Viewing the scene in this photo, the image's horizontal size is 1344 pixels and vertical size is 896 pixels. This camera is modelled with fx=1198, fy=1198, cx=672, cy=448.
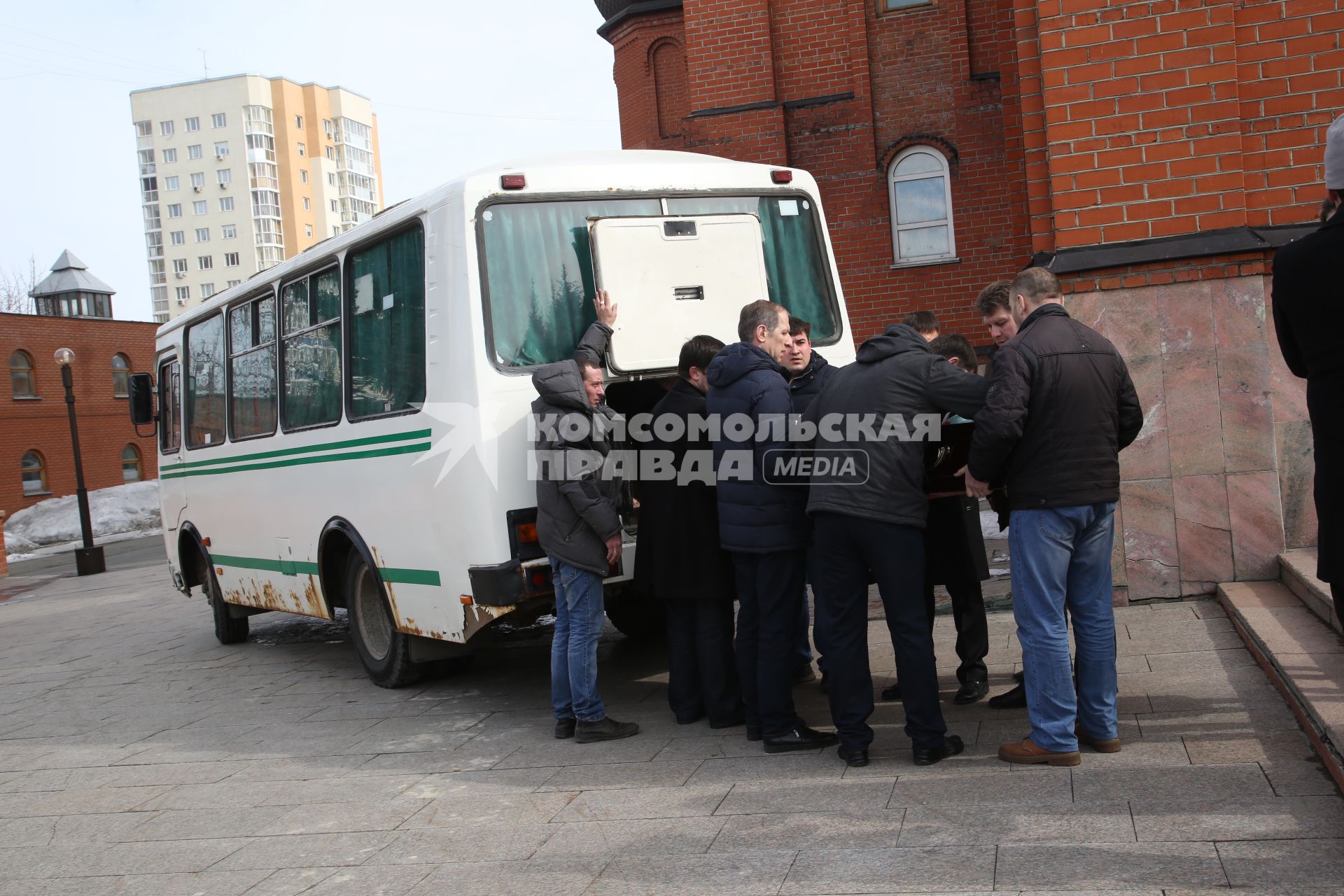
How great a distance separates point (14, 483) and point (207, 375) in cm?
3752

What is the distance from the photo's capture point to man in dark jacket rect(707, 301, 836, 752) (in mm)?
5395

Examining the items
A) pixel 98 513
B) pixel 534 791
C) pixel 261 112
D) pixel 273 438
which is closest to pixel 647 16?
pixel 273 438

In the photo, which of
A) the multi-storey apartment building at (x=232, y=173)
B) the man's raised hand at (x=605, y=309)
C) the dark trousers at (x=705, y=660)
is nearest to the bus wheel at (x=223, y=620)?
the man's raised hand at (x=605, y=309)

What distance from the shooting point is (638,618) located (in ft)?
29.1

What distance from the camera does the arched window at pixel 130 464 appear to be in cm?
4653

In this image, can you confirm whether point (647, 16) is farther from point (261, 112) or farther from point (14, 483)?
point (261, 112)

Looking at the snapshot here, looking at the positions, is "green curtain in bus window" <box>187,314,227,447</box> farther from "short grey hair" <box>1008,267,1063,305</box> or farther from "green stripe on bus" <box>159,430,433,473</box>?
"short grey hair" <box>1008,267,1063,305</box>

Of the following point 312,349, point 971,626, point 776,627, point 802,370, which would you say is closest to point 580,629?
point 776,627

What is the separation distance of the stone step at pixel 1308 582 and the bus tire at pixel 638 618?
13.2 ft

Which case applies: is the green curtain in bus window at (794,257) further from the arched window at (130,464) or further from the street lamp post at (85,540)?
the arched window at (130,464)

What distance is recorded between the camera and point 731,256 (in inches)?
269

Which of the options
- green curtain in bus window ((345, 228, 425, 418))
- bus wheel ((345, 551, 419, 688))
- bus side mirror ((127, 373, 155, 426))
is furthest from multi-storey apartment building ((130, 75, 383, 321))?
green curtain in bus window ((345, 228, 425, 418))

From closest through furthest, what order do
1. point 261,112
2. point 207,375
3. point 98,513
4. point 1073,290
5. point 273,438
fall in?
1. point 1073,290
2. point 273,438
3. point 207,375
4. point 98,513
5. point 261,112

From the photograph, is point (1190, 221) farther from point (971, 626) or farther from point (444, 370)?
point (444, 370)
